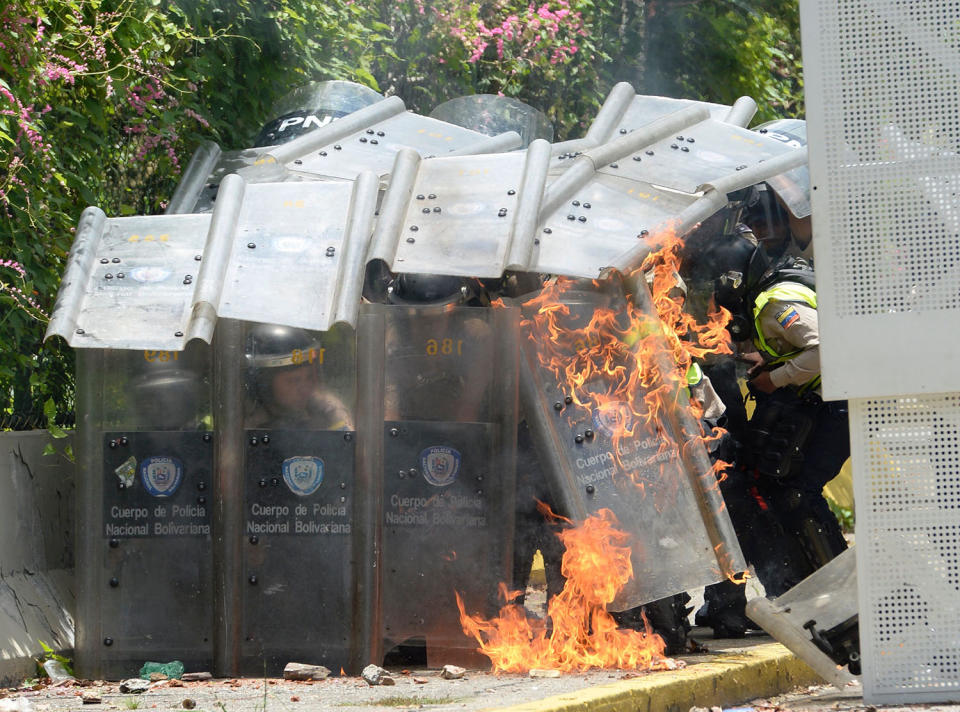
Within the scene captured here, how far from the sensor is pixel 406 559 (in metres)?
5.80

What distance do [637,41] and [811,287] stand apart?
5319mm

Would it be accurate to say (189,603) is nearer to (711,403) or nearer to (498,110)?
(711,403)

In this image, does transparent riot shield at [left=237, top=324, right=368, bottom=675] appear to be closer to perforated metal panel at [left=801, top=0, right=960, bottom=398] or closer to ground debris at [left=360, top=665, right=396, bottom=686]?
ground debris at [left=360, top=665, right=396, bottom=686]

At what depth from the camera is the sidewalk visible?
4.82m

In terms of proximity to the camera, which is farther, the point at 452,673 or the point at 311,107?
the point at 311,107

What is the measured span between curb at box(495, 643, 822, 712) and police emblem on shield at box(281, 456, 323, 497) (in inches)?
58.7

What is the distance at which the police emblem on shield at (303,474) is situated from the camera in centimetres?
572

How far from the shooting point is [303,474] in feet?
18.8

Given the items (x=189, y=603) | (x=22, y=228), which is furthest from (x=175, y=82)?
(x=189, y=603)

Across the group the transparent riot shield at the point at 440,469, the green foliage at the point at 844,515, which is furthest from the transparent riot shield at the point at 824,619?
the green foliage at the point at 844,515

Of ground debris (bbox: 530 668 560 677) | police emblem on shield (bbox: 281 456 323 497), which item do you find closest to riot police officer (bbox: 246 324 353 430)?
police emblem on shield (bbox: 281 456 323 497)

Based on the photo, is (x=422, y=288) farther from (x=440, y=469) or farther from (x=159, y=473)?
(x=159, y=473)

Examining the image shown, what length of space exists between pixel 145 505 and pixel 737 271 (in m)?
3.21

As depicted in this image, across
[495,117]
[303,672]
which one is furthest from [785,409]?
[303,672]
